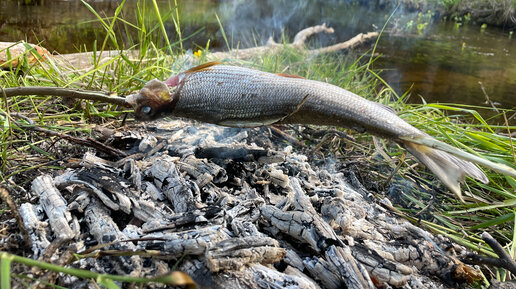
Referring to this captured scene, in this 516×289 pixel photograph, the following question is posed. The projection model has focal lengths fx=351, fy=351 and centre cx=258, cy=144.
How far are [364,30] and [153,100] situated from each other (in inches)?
383

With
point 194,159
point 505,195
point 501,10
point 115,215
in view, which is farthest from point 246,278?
point 501,10

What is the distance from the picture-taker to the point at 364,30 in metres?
9.91

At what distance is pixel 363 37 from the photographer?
793 centimetres

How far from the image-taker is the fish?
49.5 inches

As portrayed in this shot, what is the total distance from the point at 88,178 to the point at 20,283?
1.50 feet

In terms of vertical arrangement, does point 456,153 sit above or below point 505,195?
above

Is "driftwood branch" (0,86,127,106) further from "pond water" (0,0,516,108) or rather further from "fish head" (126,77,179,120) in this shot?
"pond water" (0,0,516,108)

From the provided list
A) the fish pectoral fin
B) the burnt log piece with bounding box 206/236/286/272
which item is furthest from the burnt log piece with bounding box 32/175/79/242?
the fish pectoral fin

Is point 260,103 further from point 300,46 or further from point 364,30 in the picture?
point 364,30

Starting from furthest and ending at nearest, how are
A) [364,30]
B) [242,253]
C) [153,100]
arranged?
[364,30], [153,100], [242,253]

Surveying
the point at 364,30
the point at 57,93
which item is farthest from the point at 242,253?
the point at 364,30

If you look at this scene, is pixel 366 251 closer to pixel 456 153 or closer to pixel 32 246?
pixel 456 153

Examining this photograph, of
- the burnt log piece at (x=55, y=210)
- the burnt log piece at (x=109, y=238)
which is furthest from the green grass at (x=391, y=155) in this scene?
the burnt log piece at (x=109, y=238)

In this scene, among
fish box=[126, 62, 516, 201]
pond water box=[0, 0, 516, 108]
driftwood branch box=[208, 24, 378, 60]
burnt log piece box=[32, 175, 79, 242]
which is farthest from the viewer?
pond water box=[0, 0, 516, 108]
